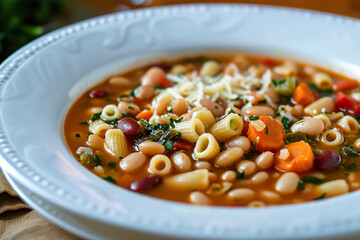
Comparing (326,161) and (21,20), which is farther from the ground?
(326,161)

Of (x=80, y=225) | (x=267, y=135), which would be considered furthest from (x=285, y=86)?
(x=80, y=225)

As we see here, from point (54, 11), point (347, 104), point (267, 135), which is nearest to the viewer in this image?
point (267, 135)

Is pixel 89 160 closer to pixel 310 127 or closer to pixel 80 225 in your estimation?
pixel 80 225

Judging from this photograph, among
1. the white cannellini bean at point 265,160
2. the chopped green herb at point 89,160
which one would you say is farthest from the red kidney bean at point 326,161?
the chopped green herb at point 89,160

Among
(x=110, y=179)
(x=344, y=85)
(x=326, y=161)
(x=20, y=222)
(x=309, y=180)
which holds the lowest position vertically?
(x=20, y=222)

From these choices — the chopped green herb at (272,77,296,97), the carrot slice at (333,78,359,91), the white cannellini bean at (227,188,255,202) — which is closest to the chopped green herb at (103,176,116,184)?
the white cannellini bean at (227,188,255,202)

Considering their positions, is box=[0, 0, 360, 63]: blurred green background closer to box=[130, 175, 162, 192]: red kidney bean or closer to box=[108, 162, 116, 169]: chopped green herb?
box=[108, 162, 116, 169]: chopped green herb

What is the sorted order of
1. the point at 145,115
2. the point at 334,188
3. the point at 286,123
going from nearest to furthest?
the point at 334,188
the point at 286,123
the point at 145,115
